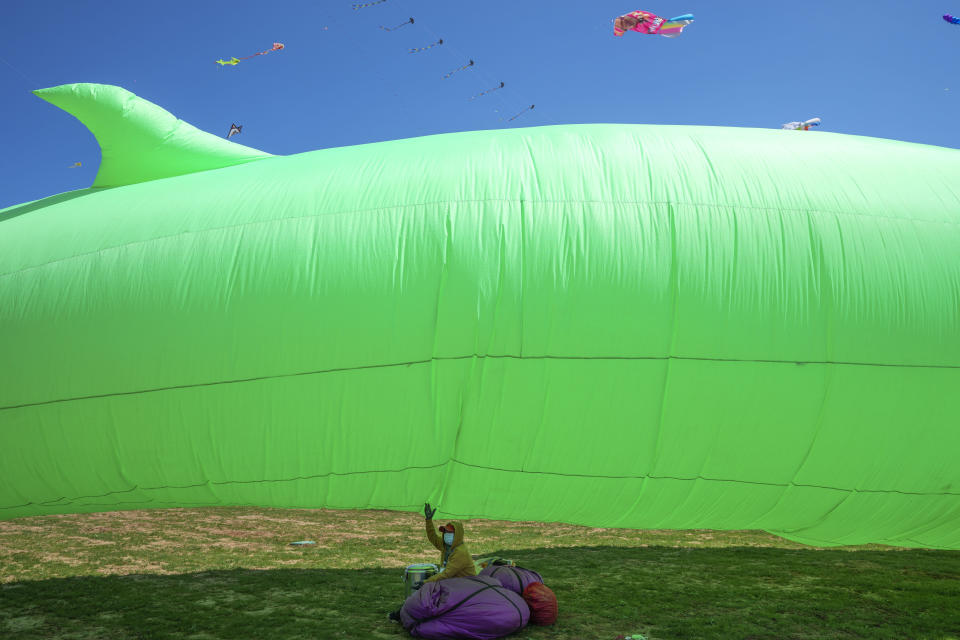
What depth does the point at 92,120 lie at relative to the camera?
3.95 m

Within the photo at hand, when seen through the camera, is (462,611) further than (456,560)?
No

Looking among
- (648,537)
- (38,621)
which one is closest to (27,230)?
(38,621)

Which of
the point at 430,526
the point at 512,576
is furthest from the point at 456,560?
the point at 512,576

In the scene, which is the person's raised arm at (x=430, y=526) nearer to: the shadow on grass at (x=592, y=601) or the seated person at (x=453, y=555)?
the seated person at (x=453, y=555)

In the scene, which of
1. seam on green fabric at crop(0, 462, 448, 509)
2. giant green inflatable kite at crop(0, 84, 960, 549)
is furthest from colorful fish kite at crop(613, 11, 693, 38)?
seam on green fabric at crop(0, 462, 448, 509)

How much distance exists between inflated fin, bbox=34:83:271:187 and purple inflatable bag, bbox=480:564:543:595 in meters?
3.02

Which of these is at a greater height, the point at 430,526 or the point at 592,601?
the point at 430,526

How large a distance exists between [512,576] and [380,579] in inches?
56.9

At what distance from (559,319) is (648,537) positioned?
4.89 meters

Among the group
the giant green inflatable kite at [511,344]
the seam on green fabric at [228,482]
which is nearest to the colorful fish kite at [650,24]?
the giant green inflatable kite at [511,344]

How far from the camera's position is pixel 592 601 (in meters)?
4.36

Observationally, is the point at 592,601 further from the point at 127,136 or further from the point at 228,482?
Result: the point at 127,136

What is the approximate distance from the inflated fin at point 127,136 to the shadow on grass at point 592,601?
106 inches

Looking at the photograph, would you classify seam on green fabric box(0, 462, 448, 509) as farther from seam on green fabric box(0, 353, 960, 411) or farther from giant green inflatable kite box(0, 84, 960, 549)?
seam on green fabric box(0, 353, 960, 411)
